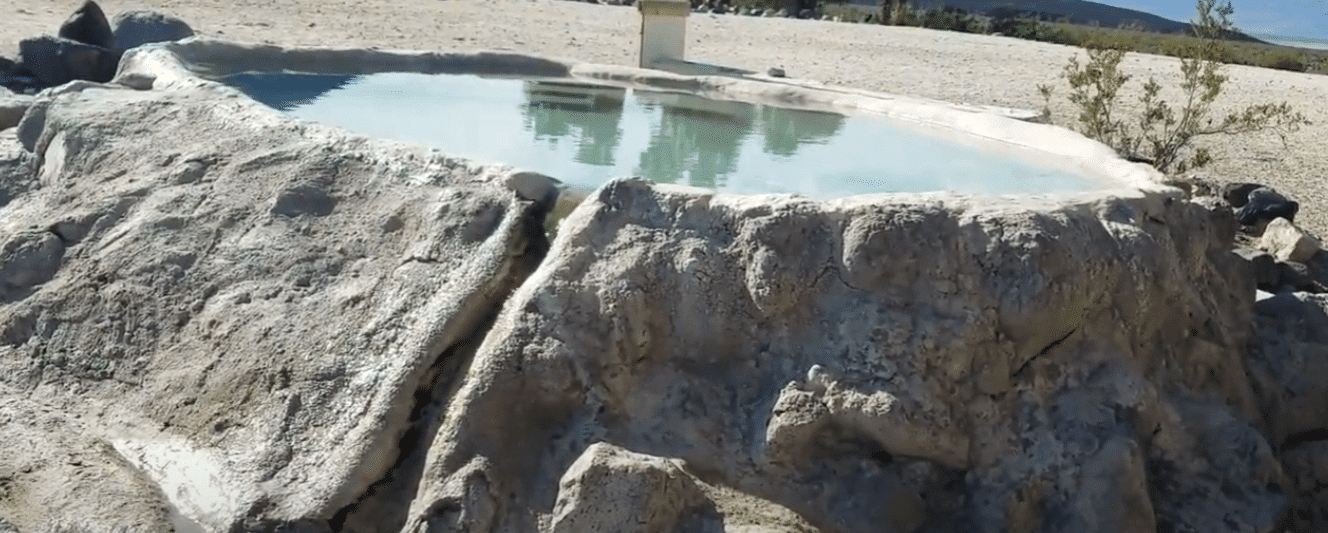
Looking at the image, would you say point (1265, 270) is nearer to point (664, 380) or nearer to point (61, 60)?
point (664, 380)

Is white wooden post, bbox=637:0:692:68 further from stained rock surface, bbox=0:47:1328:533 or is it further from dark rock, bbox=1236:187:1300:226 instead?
stained rock surface, bbox=0:47:1328:533

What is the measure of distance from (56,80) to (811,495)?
6853mm

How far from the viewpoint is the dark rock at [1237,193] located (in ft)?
25.0

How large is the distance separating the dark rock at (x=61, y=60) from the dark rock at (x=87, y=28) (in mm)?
316

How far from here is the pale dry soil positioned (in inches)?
416

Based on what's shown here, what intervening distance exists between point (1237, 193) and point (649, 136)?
405cm

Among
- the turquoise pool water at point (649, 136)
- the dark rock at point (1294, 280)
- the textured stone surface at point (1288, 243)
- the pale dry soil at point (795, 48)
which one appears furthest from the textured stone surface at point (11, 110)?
the textured stone surface at point (1288, 243)

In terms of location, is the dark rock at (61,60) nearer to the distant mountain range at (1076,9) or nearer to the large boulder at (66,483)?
the large boulder at (66,483)

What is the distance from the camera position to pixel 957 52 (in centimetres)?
1558

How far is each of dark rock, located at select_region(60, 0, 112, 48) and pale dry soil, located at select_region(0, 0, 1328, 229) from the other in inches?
49.4

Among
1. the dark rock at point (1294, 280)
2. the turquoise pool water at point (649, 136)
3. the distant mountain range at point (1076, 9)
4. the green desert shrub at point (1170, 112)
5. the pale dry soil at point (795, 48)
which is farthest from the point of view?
the distant mountain range at point (1076, 9)

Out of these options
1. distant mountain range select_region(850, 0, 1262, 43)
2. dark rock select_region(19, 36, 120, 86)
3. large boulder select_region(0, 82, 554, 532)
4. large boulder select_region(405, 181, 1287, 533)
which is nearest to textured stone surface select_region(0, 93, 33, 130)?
large boulder select_region(0, 82, 554, 532)

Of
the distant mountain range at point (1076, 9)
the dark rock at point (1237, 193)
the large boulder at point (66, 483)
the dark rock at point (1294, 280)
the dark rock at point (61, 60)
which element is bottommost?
the distant mountain range at point (1076, 9)

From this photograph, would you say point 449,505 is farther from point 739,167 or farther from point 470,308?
point 739,167
